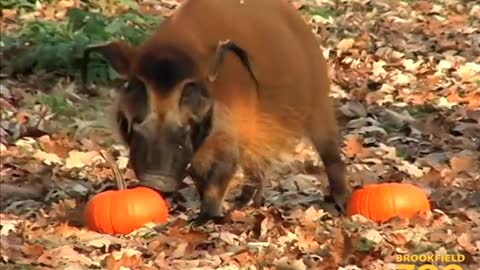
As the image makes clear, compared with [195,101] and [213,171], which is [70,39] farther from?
[195,101]

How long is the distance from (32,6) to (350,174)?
582 centimetres

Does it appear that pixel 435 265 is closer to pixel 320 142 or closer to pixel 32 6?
pixel 320 142

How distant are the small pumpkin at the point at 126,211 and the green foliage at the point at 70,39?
12.3 ft

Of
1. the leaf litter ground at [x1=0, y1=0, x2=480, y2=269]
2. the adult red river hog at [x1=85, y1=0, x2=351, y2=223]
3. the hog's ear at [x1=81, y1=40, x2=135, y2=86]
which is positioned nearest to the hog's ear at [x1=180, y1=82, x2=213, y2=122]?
the adult red river hog at [x1=85, y1=0, x2=351, y2=223]

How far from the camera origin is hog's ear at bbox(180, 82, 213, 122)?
553 cm

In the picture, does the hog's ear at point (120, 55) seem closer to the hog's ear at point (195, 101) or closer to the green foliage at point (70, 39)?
the hog's ear at point (195, 101)

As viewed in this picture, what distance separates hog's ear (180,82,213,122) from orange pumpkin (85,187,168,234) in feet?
1.37

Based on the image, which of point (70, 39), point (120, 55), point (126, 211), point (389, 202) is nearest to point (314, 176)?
point (389, 202)

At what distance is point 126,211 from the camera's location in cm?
577

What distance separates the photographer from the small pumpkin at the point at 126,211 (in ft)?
18.9

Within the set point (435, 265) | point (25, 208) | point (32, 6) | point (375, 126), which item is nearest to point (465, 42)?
point (375, 126)

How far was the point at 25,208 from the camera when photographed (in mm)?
6523

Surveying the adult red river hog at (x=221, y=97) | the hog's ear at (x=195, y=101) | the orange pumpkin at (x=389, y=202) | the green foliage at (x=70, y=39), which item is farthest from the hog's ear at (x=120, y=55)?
the green foliage at (x=70, y=39)

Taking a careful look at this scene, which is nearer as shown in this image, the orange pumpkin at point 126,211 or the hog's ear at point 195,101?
the hog's ear at point 195,101
